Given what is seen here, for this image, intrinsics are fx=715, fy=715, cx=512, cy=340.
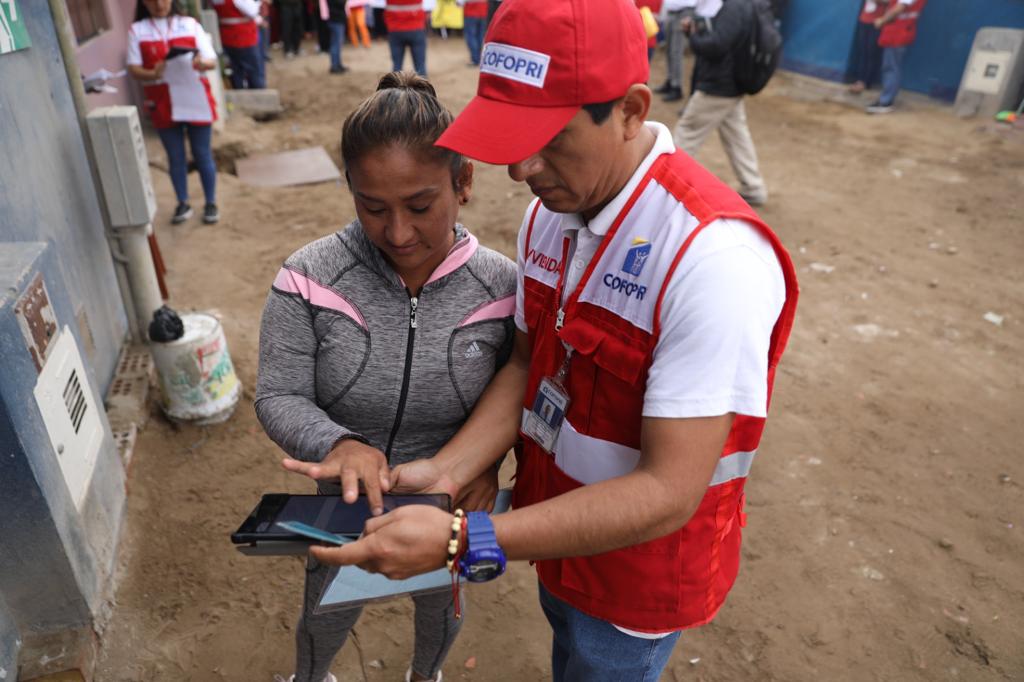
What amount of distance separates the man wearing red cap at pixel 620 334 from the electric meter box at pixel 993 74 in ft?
34.3

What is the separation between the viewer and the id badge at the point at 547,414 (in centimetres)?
156

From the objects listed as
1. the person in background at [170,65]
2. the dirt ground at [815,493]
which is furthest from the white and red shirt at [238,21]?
the person in background at [170,65]

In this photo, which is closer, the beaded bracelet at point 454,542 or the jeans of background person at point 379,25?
the beaded bracelet at point 454,542

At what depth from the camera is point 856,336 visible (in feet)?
16.3

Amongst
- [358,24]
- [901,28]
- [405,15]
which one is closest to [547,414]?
[405,15]

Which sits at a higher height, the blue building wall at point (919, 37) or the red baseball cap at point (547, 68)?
the red baseball cap at point (547, 68)

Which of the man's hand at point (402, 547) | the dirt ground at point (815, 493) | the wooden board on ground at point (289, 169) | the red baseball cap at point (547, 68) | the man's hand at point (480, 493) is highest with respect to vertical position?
the red baseball cap at point (547, 68)

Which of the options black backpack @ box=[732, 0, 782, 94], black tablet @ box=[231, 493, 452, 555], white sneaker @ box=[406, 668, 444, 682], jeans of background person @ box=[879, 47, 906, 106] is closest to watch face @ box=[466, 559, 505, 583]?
black tablet @ box=[231, 493, 452, 555]

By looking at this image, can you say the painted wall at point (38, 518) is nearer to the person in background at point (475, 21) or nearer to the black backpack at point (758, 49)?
the black backpack at point (758, 49)

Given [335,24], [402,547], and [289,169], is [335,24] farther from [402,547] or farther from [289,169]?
[402,547]

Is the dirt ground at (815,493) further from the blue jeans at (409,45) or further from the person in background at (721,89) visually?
the blue jeans at (409,45)

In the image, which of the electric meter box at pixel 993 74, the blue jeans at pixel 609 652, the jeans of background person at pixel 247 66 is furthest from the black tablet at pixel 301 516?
the electric meter box at pixel 993 74

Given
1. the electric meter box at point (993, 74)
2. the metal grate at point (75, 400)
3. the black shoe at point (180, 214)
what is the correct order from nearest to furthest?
the metal grate at point (75, 400)
the black shoe at point (180, 214)
the electric meter box at point (993, 74)

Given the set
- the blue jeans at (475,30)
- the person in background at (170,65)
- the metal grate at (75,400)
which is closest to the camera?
the metal grate at (75,400)
